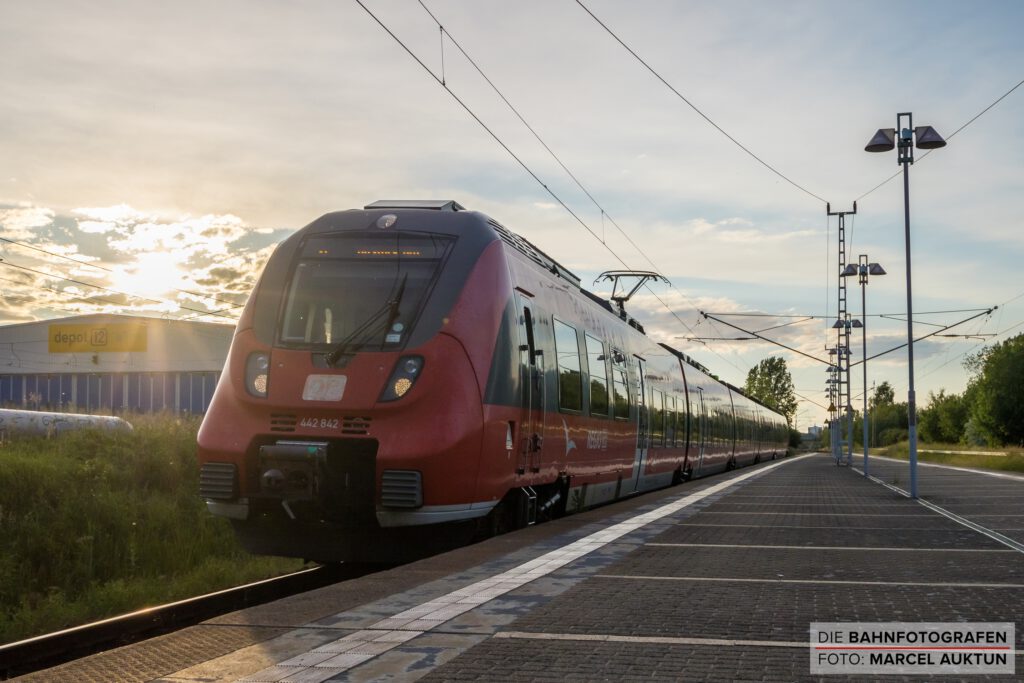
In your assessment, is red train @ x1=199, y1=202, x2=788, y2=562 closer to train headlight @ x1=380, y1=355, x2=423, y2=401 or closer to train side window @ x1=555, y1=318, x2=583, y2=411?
train headlight @ x1=380, y1=355, x2=423, y2=401

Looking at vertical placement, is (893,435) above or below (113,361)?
below

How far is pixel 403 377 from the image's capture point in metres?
9.03

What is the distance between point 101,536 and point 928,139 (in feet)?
50.0

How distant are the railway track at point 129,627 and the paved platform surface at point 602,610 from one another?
5.41 feet

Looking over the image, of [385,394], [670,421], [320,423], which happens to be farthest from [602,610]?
[670,421]

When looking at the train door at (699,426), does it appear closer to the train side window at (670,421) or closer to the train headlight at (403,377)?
the train side window at (670,421)

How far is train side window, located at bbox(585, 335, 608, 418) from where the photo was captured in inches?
566

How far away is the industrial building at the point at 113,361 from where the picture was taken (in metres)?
58.9

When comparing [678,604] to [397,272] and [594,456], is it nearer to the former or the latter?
[397,272]

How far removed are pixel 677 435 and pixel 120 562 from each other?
46.8 ft

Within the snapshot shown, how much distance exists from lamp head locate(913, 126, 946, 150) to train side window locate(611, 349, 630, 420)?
6.88m

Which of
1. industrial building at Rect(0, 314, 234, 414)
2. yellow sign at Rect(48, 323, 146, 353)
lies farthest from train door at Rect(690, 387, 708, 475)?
yellow sign at Rect(48, 323, 146, 353)

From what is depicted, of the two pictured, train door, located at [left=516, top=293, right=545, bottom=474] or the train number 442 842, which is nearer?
the train number 442 842

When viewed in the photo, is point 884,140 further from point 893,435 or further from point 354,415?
point 893,435
